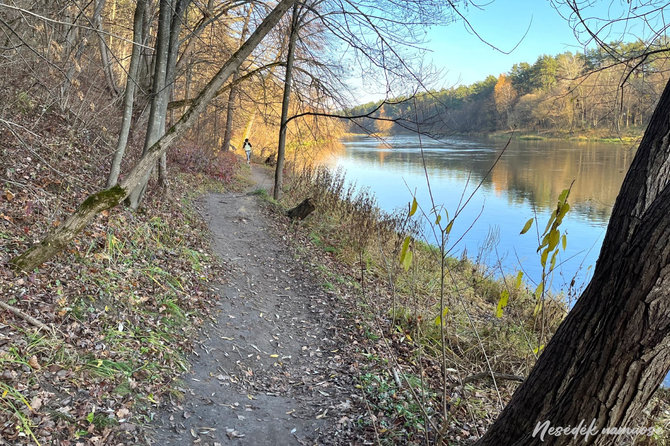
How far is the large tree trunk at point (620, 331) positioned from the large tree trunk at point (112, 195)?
4275 mm

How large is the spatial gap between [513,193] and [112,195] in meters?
17.8

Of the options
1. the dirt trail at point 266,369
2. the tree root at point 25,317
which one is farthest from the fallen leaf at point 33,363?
the dirt trail at point 266,369

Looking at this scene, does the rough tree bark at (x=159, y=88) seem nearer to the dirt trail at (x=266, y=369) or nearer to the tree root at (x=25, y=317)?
the dirt trail at (x=266, y=369)

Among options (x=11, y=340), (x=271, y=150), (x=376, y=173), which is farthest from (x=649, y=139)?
(x=271, y=150)

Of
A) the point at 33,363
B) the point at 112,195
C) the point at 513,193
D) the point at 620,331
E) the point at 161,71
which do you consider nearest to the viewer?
the point at 620,331

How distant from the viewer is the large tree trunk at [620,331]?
1691mm

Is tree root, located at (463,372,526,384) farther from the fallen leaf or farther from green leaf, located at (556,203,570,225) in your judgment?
the fallen leaf

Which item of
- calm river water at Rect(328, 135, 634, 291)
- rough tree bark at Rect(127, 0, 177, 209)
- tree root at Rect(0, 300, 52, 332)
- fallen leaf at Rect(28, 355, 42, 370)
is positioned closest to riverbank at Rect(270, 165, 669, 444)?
calm river water at Rect(328, 135, 634, 291)

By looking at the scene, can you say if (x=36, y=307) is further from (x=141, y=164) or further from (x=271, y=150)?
(x=271, y=150)

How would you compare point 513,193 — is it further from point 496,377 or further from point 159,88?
point 496,377

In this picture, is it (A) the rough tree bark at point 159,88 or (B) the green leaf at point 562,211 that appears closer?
(B) the green leaf at point 562,211

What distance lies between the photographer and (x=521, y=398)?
2148 mm

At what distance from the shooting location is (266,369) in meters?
4.65

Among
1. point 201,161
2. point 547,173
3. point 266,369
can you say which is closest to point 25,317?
point 266,369
